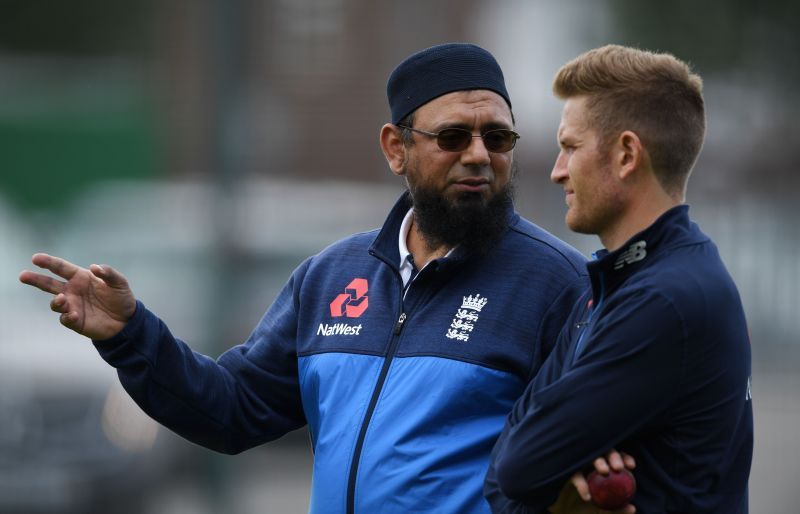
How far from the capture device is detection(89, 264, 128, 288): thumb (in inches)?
149

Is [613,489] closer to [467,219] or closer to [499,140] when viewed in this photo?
[467,219]

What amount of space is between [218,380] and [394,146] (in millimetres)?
909

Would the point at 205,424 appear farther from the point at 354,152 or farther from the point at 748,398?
the point at 354,152

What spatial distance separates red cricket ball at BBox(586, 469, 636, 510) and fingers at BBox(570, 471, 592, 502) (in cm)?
1

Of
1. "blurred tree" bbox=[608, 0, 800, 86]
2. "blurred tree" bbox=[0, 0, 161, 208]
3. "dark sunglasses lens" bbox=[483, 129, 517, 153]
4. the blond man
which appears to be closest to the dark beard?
"dark sunglasses lens" bbox=[483, 129, 517, 153]

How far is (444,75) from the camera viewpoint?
3.98 meters

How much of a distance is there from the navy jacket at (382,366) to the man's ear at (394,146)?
0.37ft

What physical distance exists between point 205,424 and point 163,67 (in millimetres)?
24093

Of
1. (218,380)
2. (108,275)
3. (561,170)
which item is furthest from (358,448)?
(561,170)

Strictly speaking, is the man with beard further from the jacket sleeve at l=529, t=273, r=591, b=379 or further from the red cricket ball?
the red cricket ball

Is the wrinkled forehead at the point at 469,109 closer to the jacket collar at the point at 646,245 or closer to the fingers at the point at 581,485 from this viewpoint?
the jacket collar at the point at 646,245

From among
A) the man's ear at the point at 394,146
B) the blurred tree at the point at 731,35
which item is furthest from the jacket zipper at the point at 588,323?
the blurred tree at the point at 731,35

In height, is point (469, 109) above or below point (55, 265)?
above

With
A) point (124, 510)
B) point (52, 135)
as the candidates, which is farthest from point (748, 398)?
point (52, 135)
